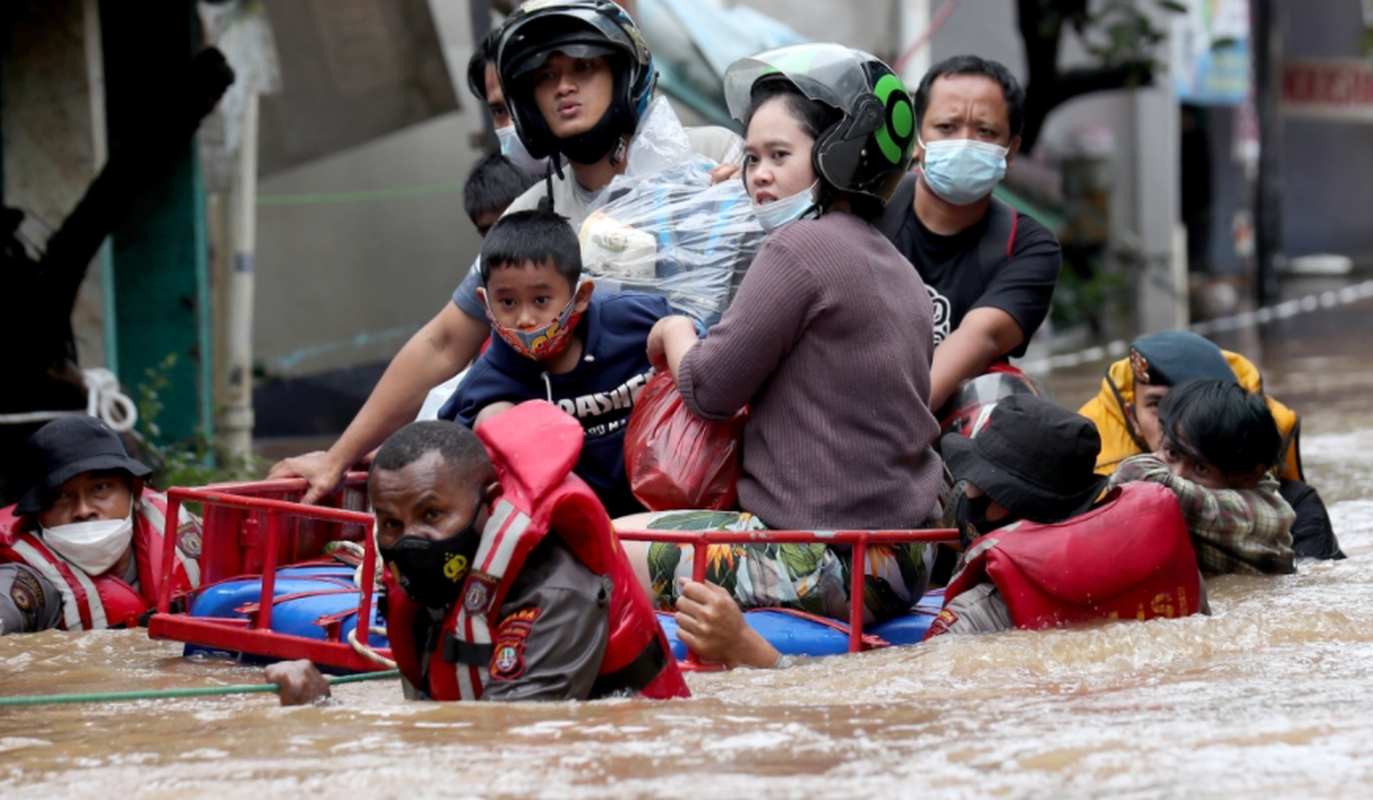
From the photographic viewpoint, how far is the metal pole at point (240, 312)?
7.89 meters

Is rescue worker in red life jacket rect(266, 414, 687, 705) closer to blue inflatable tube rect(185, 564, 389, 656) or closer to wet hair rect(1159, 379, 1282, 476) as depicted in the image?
blue inflatable tube rect(185, 564, 389, 656)

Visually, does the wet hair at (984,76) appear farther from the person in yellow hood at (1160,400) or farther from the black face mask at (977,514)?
the black face mask at (977,514)

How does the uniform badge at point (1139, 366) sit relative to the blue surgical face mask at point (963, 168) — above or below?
below

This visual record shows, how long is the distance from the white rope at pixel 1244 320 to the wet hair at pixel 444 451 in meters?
9.09

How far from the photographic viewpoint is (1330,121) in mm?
31656

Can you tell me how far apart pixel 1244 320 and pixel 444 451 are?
17827 millimetres

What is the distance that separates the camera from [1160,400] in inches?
198

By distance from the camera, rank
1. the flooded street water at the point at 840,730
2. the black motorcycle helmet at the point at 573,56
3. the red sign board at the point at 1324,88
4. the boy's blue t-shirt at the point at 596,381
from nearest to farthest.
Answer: the flooded street water at the point at 840,730 → the boy's blue t-shirt at the point at 596,381 → the black motorcycle helmet at the point at 573,56 → the red sign board at the point at 1324,88

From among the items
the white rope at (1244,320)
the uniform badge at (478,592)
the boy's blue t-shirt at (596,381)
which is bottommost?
the white rope at (1244,320)

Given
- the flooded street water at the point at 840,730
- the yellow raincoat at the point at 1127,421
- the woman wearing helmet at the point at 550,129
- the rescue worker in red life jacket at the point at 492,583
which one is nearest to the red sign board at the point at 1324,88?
the yellow raincoat at the point at 1127,421

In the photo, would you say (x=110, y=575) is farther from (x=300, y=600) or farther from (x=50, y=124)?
(x=50, y=124)

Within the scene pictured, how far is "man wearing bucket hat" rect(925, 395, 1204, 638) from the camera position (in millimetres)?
3992

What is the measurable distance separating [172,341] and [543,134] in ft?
12.9

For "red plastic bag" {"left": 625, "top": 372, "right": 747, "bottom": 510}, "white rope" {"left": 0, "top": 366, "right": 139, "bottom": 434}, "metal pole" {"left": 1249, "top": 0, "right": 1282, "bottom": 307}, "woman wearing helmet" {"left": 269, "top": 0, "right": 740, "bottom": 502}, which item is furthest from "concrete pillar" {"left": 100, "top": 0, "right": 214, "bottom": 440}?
"metal pole" {"left": 1249, "top": 0, "right": 1282, "bottom": 307}
